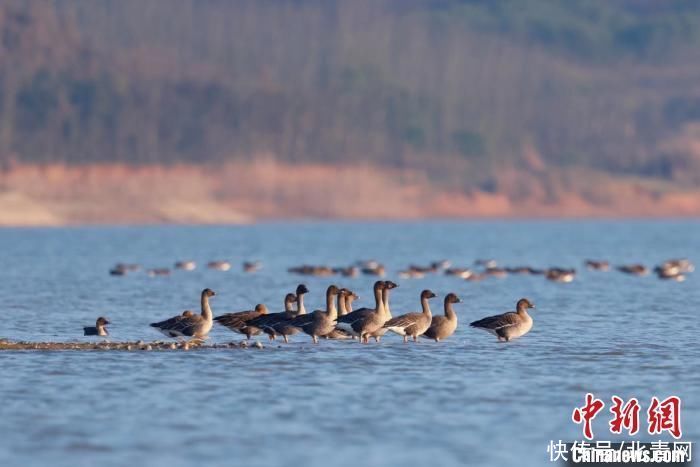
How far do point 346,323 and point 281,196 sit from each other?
138518 millimetres

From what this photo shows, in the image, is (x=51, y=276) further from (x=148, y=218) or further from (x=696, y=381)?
(x=148, y=218)

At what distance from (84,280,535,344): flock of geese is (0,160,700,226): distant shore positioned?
116 m

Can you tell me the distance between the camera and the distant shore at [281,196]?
15575cm

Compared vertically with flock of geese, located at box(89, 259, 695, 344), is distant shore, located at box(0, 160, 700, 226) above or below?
above

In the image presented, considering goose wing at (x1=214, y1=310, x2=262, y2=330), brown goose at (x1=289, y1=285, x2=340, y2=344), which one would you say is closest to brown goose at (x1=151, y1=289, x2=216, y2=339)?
goose wing at (x1=214, y1=310, x2=262, y2=330)

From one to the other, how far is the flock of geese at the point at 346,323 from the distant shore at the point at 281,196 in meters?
116

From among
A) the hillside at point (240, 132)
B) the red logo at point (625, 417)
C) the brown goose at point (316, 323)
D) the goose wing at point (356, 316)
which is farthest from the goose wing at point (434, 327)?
the hillside at point (240, 132)

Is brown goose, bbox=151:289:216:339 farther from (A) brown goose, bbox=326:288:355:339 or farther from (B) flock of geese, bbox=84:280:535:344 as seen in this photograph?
(A) brown goose, bbox=326:288:355:339

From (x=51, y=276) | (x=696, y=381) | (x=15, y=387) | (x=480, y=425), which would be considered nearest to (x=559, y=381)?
(x=696, y=381)

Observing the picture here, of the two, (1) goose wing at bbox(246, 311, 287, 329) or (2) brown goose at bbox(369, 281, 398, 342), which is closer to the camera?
(2) brown goose at bbox(369, 281, 398, 342)

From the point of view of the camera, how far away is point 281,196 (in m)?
171

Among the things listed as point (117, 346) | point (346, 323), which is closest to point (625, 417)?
point (346, 323)

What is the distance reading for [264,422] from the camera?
909 inches

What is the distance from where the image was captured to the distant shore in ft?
511
